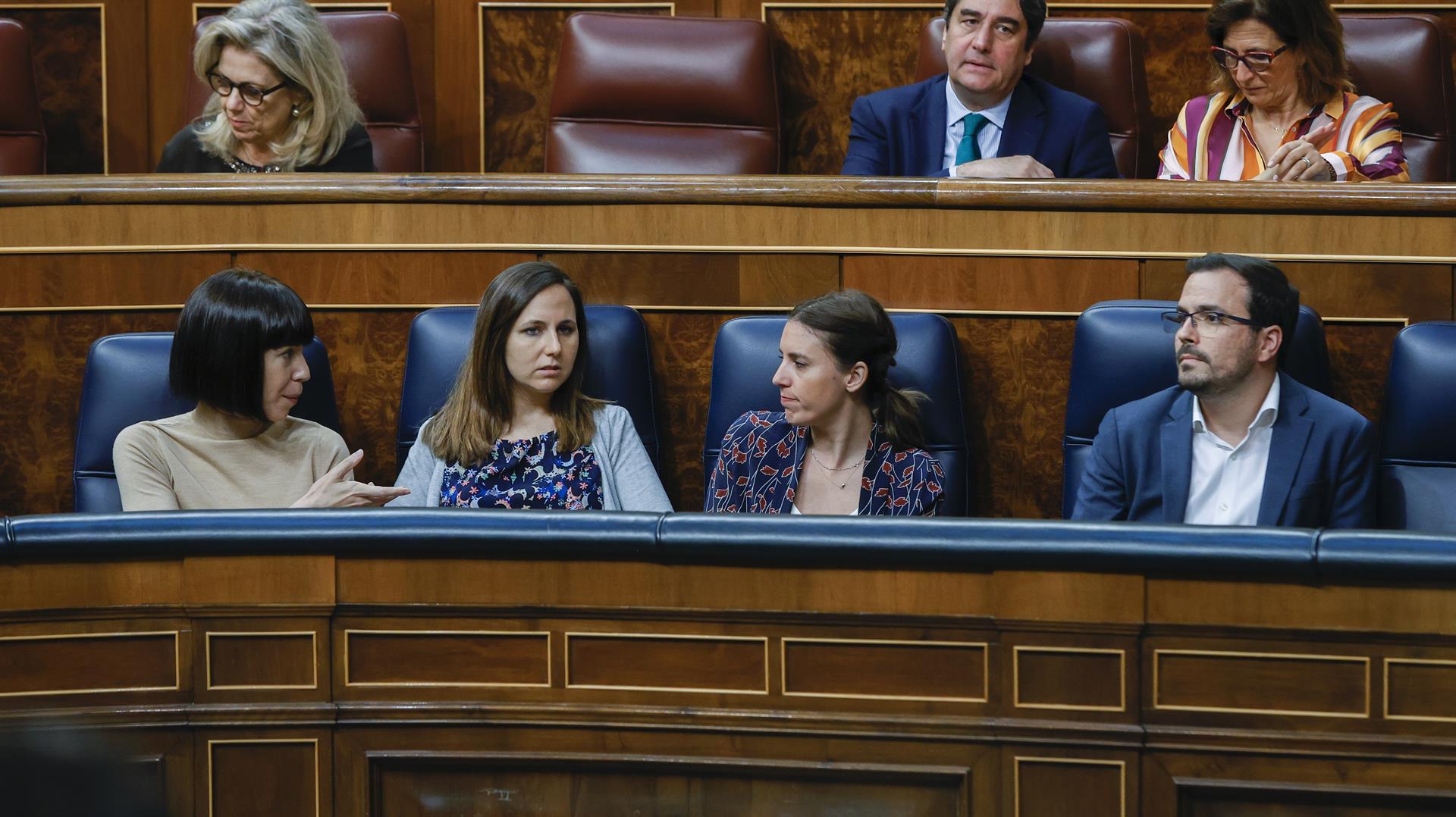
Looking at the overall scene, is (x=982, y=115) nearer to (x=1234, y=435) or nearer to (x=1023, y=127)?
(x=1023, y=127)

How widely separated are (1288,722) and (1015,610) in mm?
161

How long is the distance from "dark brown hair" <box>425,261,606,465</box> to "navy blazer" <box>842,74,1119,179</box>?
43 cm

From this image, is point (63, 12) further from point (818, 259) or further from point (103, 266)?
point (818, 259)

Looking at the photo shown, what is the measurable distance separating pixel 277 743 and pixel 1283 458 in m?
0.77

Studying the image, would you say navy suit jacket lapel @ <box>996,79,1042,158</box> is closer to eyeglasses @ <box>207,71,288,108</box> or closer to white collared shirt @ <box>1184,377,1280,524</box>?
white collared shirt @ <box>1184,377,1280,524</box>

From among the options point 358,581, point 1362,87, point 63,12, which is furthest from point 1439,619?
point 63,12

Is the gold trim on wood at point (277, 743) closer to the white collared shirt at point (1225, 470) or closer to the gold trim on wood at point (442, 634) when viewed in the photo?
the gold trim on wood at point (442, 634)

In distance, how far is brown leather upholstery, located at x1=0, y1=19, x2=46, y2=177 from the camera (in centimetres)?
189

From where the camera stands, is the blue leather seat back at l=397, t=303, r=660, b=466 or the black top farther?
the black top

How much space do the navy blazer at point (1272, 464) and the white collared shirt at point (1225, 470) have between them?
1 centimetres

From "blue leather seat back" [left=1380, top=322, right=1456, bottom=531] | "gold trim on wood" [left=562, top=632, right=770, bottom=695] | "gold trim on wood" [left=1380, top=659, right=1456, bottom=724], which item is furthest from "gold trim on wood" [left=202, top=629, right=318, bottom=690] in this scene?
"blue leather seat back" [left=1380, top=322, right=1456, bottom=531]

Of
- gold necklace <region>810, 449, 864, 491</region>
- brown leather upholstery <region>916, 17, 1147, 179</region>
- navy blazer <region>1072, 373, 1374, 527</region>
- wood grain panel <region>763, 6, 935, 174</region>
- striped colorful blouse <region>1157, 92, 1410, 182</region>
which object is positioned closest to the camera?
navy blazer <region>1072, 373, 1374, 527</region>

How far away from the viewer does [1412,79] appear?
1.76m

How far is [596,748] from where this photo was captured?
943mm
